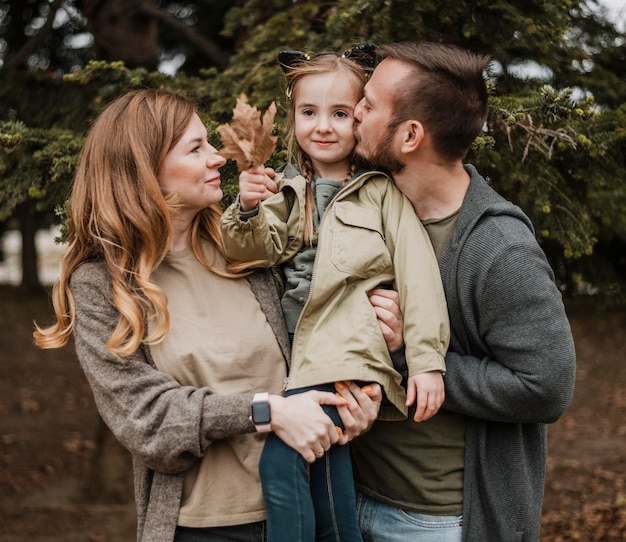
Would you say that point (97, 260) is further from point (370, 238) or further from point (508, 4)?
point (508, 4)

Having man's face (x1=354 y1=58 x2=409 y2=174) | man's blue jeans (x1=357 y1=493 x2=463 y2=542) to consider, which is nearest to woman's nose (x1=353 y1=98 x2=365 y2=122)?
man's face (x1=354 y1=58 x2=409 y2=174)

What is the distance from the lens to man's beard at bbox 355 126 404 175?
2289 mm

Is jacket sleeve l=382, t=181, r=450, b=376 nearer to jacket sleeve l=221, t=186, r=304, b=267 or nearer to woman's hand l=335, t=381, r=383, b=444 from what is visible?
woman's hand l=335, t=381, r=383, b=444

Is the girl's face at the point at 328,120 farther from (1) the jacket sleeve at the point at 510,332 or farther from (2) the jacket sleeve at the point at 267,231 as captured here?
(1) the jacket sleeve at the point at 510,332

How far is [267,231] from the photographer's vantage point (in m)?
2.28

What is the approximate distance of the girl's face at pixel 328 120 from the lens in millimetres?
2457

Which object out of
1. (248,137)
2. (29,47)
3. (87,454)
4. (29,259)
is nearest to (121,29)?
(29,47)

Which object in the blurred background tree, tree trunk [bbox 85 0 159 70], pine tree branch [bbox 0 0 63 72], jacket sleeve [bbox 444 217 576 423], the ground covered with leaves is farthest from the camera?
the ground covered with leaves

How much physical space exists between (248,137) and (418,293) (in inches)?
26.3

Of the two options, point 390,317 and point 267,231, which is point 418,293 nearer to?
point 390,317

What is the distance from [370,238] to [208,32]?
5.00 m

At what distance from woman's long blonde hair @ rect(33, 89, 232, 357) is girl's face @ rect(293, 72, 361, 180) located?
0.39 m

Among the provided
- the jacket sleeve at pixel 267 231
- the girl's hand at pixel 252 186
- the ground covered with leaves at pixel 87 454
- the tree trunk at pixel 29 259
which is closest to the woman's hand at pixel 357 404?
the jacket sleeve at pixel 267 231

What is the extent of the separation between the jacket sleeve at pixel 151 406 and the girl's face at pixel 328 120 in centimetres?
83
